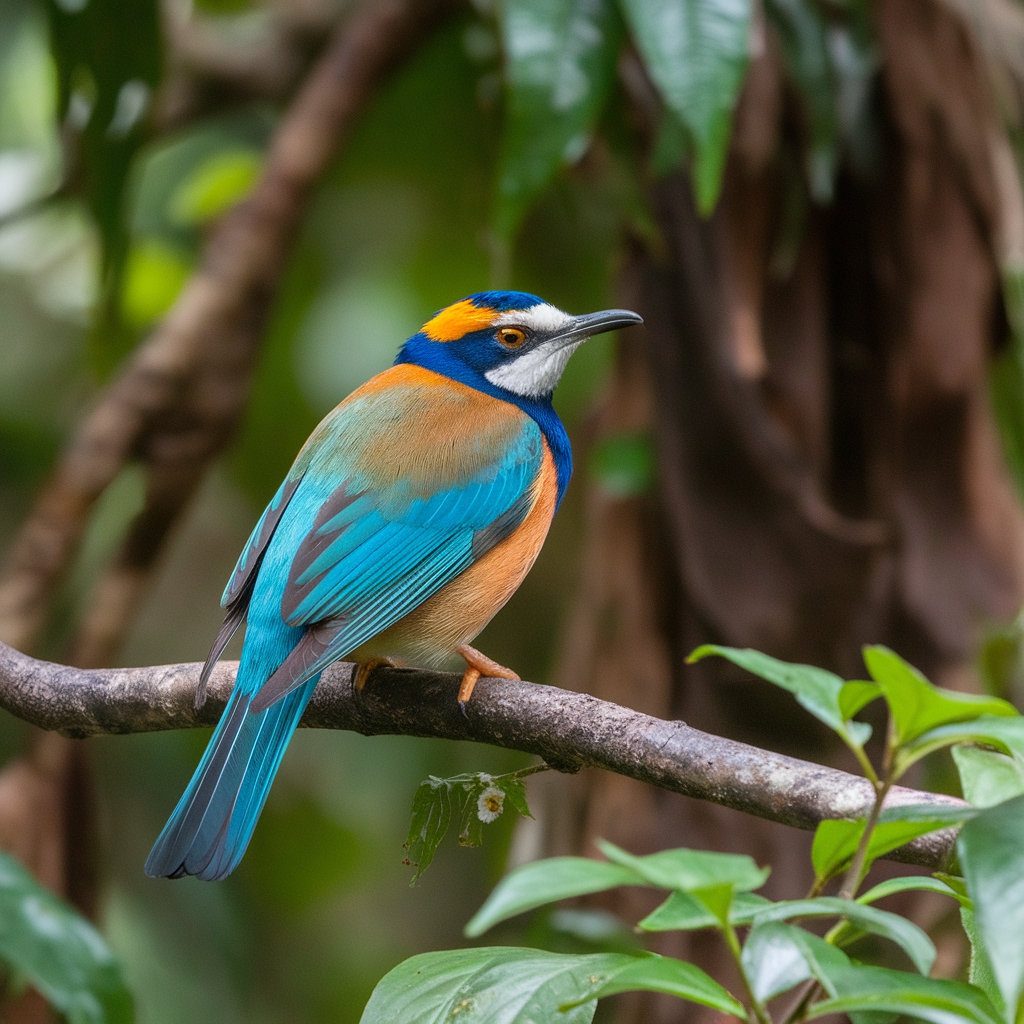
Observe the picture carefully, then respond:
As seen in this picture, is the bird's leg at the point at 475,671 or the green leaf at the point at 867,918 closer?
the green leaf at the point at 867,918

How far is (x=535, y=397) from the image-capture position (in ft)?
11.7

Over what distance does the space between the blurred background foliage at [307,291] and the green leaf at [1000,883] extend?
2684 millimetres

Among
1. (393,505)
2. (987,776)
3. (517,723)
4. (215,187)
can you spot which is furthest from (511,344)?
(215,187)

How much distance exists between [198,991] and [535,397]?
12.0 ft

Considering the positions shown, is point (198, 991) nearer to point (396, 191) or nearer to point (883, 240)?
point (396, 191)

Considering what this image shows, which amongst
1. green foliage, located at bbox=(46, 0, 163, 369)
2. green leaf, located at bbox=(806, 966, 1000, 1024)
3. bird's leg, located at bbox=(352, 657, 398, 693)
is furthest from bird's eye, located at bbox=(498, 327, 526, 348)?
green leaf, located at bbox=(806, 966, 1000, 1024)

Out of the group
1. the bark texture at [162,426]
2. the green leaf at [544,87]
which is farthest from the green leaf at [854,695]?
the bark texture at [162,426]

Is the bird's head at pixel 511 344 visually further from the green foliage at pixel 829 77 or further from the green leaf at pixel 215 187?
the green leaf at pixel 215 187

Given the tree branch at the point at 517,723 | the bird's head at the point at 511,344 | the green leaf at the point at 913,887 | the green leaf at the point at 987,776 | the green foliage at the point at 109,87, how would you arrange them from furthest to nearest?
the green foliage at the point at 109,87 < the bird's head at the point at 511,344 < the tree branch at the point at 517,723 < the green leaf at the point at 987,776 < the green leaf at the point at 913,887

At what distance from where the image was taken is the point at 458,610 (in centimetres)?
293

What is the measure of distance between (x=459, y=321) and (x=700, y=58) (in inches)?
40.1

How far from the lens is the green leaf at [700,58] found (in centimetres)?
311

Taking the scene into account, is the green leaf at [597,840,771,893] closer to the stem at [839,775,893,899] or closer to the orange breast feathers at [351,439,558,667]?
the stem at [839,775,893,899]

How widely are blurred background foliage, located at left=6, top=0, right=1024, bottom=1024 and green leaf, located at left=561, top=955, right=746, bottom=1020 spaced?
8.73 feet
